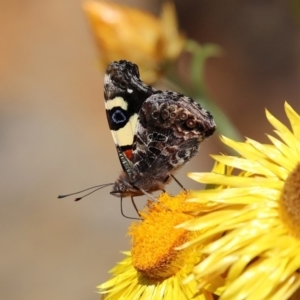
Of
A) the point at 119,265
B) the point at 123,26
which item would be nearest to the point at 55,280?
the point at 123,26

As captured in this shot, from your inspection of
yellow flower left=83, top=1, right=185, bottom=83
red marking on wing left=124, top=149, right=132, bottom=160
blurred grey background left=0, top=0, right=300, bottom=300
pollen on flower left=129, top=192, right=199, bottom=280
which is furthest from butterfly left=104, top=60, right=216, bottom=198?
blurred grey background left=0, top=0, right=300, bottom=300

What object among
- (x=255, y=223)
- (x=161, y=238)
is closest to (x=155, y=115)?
(x=161, y=238)

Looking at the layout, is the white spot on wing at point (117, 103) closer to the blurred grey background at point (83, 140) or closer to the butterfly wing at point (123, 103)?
the butterfly wing at point (123, 103)

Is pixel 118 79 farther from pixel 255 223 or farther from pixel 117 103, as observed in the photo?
pixel 255 223

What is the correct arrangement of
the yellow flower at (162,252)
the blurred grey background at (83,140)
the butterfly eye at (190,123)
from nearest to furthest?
the yellow flower at (162,252) → the butterfly eye at (190,123) → the blurred grey background at (83,140)

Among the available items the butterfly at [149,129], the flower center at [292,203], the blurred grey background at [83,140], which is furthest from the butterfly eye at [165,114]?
the blurred grey background at [83,140]

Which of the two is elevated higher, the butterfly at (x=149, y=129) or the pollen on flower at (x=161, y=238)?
the butterfly at (x=149, y=129)
